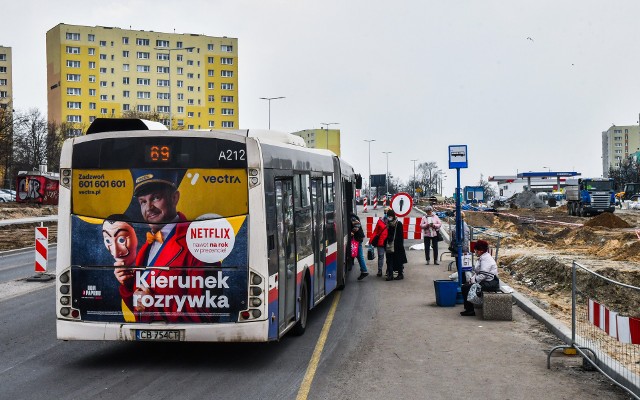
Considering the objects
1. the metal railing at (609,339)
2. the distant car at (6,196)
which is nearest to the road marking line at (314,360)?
the metal railing at (609,339)

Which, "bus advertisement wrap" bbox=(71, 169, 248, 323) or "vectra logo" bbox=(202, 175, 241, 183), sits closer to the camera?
"bus advertisement wrap" bbox=(71, 169, 248, 323)

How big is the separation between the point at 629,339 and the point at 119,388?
548cm

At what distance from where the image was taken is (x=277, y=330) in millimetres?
10055

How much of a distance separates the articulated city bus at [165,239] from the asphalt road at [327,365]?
0.57m

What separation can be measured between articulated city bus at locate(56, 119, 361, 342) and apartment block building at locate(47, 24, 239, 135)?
346 ft

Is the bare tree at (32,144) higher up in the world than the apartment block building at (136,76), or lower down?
lower down

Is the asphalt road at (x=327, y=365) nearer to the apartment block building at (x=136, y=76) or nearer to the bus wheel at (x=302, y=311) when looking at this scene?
the bus wheel at (x=302, y=311)

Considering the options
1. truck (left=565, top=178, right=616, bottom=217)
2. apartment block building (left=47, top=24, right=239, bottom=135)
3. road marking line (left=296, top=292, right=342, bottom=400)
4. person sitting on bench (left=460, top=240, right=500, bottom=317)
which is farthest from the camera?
apartment block building (left=47, top=24, right=239, bottom=135)

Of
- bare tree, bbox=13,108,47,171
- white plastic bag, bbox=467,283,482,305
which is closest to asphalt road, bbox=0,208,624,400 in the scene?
white plastic bag, bbox=467,283,482,305

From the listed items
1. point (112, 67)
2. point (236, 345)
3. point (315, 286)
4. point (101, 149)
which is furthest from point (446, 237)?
point (112, 67)

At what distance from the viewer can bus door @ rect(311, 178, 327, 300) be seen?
532 inches

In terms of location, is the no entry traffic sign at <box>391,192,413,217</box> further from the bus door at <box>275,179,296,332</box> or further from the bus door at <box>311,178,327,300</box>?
the bus door at <box>275,179,296,332</box>

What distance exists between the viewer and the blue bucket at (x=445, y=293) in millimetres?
15453

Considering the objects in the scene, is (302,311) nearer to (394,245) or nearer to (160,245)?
(160,245)
